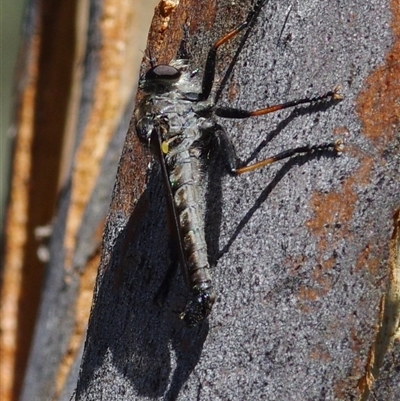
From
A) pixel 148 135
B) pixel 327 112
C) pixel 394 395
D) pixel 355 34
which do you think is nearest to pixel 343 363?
pixel 394 395

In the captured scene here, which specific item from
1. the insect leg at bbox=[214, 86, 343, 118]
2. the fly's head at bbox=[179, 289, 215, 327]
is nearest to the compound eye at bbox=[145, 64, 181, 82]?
the insect leg at bbox=[214, 86, 343, 118]

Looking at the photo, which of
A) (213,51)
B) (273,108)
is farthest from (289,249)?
(213,51)

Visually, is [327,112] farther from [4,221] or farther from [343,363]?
[4,221]

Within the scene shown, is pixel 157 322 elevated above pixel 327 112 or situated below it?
below

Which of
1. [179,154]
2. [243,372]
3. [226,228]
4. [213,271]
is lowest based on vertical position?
[243,372]

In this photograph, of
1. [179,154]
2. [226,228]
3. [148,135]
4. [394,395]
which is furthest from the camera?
[179,154]

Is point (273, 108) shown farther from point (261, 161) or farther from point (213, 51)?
point (213, 51)

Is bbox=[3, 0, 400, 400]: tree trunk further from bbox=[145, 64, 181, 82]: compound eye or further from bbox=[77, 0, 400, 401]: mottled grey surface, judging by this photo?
bbox=[145, 64, 181, 82]: compound eye
